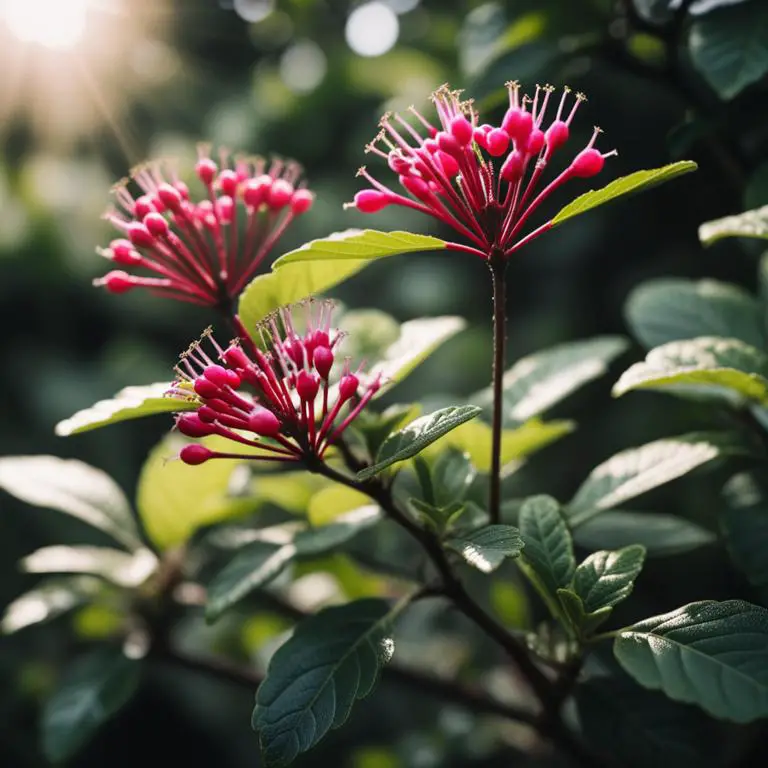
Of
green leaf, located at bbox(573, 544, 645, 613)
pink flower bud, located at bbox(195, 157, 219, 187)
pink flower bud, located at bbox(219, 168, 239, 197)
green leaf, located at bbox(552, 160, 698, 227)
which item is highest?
pink flower bud, located at bbox(195, 157, 219, 187)

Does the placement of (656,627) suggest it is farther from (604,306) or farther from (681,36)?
(604,306)

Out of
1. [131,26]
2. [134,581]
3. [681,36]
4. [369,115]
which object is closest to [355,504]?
[134,581]

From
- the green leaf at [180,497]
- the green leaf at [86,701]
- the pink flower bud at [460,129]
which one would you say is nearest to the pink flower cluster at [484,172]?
the pink flower bud at [460,129]

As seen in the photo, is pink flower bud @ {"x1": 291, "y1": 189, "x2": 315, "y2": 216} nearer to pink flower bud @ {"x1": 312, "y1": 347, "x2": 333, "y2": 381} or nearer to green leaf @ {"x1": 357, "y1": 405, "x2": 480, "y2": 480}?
pink flower bud @ {"x1": 312, "y1": 347, "x2": 333, "y2": 381}

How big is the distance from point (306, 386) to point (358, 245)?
0.20m

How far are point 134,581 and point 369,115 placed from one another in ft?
6.21

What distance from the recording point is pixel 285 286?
4.29 ft

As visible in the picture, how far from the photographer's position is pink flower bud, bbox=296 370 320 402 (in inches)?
43.4

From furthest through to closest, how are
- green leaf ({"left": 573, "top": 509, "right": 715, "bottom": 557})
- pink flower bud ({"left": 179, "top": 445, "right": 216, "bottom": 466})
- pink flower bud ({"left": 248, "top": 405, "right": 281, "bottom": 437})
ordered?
green leaf ({"left": 573, "top": 509, "right": 715, "bottom": 557}) → pink flower bud ({"left": 179, "top": 445, "right": 216, "bottom": 466}) → pink flower bud ({"left": 248, "top": 405, "right": 281, "bottom": 437})

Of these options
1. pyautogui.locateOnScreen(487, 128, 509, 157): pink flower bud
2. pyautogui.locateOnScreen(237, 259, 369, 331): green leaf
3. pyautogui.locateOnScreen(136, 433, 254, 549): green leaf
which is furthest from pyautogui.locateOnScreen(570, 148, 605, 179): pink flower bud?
pyautogui.locateOnScreen(136, 433, 254, 549): green leaf

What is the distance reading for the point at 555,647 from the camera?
1.45 m

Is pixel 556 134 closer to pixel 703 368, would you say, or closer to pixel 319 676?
pixel 703 368

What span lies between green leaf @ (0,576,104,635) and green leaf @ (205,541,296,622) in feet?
Answer: 1.68

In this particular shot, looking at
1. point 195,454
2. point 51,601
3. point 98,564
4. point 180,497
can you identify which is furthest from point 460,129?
point 51,601
